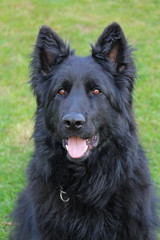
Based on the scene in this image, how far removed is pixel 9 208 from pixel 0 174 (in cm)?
90

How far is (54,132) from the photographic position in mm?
3686

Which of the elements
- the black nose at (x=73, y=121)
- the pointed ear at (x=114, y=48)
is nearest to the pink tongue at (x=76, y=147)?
the black nose at (x=73, y=121)

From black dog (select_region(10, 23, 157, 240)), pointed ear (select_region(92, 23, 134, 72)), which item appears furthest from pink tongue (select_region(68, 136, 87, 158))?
pointed ear (select_region(92, 23, 134, 72))

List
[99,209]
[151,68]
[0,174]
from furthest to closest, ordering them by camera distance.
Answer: [151,68] → [0,174] → [99,209]

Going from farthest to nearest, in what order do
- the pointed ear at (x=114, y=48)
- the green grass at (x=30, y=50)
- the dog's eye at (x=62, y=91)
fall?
1. the green grass at (x=30, y=50)
2. the dog's eye at (x=62, y=91)
3. the pointed ear at (x=114, y=48)

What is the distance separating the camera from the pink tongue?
339cm

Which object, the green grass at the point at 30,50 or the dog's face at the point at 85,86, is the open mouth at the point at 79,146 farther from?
the green grass at the point at 30,50

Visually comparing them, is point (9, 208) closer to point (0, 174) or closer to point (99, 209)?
point (0, 174)

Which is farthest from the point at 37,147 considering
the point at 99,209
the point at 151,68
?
the point at 151,68

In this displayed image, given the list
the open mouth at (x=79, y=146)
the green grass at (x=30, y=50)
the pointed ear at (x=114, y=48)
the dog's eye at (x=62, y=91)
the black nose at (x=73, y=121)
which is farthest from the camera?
the green grass at (x=30, y=50)

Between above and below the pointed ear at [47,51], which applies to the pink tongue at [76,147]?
below

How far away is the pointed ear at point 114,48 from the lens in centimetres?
352

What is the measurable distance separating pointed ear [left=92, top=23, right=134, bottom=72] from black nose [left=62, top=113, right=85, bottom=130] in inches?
32.6

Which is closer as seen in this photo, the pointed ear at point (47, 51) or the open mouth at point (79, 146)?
the open mouth at point (79, 146)
